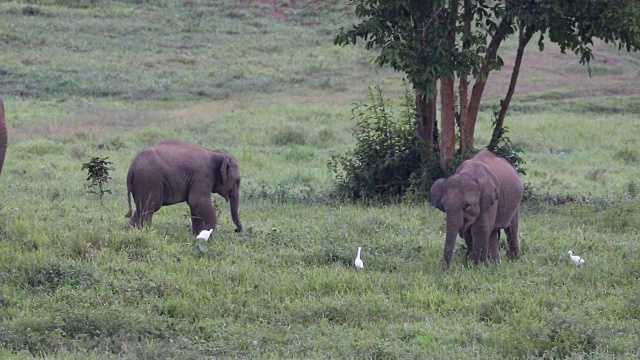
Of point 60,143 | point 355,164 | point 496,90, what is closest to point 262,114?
point 60,143

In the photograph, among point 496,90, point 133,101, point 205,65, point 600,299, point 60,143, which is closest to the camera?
point 600,299

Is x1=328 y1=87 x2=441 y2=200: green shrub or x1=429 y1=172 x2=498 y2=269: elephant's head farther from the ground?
x1=429 y1=172 x2=498 y2=269: elephant's head

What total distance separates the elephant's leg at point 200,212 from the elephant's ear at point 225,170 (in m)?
0.29

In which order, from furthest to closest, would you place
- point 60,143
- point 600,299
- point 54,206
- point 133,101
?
1. point 133,101
2. point 60,143
3. point 54,206
4. point 600,299

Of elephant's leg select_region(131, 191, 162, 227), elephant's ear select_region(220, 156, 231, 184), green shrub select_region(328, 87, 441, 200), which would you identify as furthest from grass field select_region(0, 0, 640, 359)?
green shrub select_region(328, 87, 441, 200)

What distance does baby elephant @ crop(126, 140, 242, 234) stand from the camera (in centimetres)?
981

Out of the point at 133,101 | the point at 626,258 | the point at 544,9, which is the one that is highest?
the point at 544,9

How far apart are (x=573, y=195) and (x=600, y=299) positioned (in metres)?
6.11

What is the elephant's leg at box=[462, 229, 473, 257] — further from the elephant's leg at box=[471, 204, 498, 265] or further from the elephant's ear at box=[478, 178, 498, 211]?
the elephant's ear at box=[478, 178, 498, 211]

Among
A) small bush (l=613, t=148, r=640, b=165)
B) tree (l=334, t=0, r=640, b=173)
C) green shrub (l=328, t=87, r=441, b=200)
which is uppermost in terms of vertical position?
tree (l=334, t=0, r=640, b=173)

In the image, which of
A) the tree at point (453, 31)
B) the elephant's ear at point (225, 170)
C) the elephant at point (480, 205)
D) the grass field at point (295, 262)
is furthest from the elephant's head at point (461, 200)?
the tree at point (453, 31)

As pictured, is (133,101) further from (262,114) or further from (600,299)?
(600,299)

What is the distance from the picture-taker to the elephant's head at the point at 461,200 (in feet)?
27.7

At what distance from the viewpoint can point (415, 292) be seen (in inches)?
313
